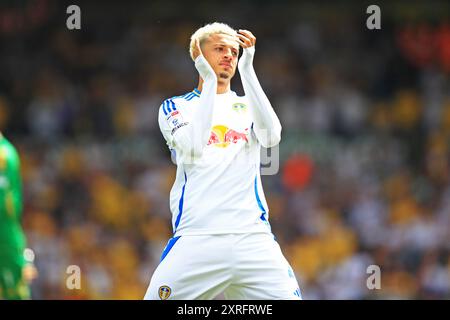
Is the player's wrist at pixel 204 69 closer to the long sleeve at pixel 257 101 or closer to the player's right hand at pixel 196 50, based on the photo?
the player's right hand at pixel 196 50

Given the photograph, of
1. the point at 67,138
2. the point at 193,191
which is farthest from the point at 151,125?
the point at 193,191

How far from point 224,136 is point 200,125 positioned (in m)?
0.25

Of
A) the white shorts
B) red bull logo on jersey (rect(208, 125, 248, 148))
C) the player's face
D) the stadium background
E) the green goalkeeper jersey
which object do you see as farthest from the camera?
the stadium background

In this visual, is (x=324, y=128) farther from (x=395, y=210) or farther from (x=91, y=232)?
(x=91, y=232)

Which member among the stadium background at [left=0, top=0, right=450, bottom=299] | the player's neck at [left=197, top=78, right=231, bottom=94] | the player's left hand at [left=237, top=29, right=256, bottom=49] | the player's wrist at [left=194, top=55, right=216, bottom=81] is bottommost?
the stadium background at [left=0, top=0, right=450, bottom=299]

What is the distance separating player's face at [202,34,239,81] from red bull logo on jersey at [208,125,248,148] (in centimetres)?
39

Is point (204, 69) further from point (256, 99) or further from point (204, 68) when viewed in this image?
point (256, 99)

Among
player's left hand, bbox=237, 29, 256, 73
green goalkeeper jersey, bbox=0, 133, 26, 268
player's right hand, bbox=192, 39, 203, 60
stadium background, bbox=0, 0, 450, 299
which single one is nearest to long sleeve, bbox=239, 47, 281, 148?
player's left hand, bbox=237, 29, 256, 73

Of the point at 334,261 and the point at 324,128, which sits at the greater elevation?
the point at 324,128

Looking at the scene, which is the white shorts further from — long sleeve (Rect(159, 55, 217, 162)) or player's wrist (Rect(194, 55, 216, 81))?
player's wrist (Rect(194, 55, 216, 81))

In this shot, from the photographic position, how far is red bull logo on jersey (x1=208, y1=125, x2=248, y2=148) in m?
7.09

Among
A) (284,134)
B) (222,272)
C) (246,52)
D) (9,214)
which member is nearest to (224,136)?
(246,52)
